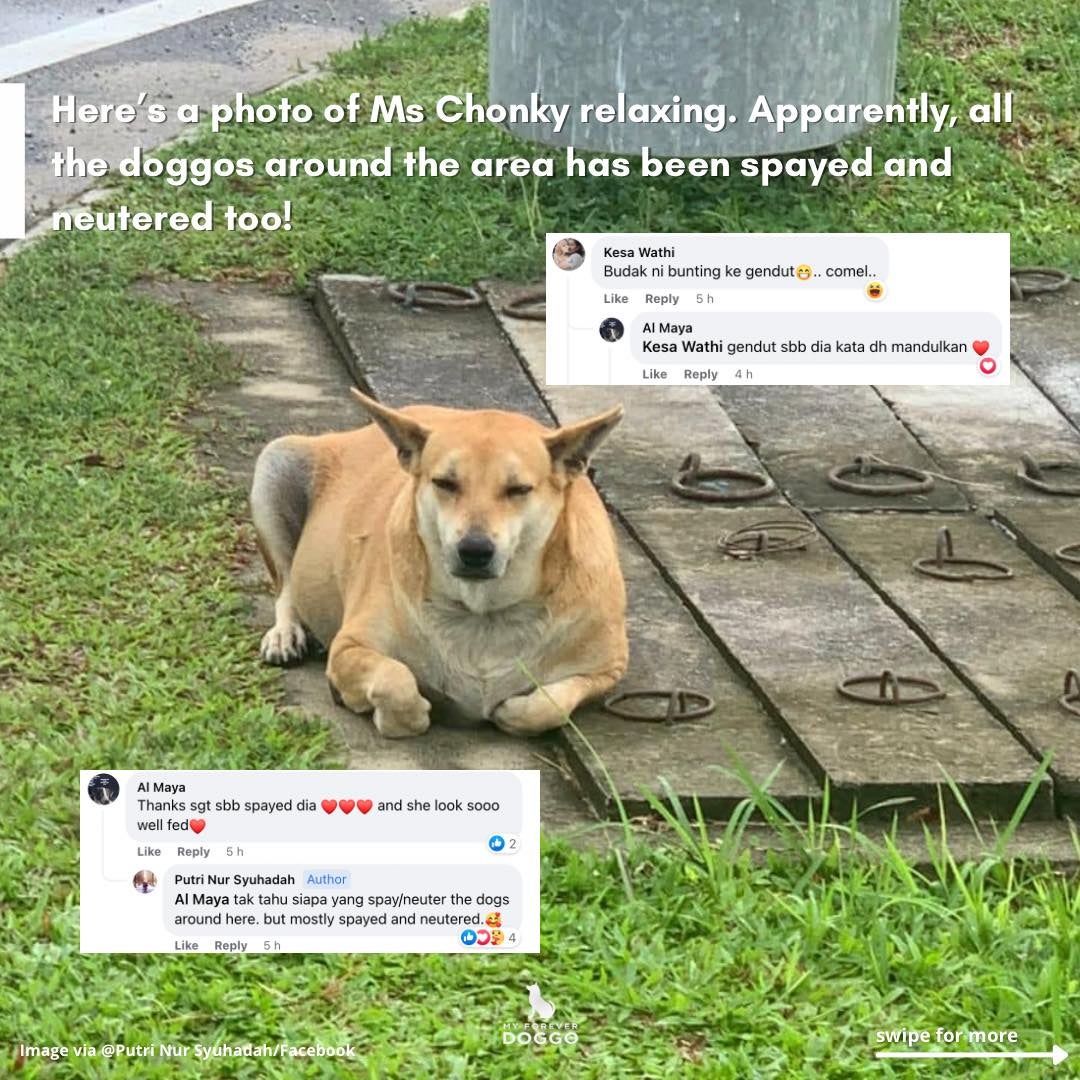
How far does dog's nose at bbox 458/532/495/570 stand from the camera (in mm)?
5832

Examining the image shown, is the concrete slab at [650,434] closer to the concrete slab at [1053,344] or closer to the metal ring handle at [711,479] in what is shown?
the metal ring handle at [711,479]

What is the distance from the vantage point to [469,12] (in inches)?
504

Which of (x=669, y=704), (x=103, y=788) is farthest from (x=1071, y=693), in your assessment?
(x=103, y=788)

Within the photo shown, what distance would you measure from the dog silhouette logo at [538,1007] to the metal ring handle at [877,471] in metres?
3.17

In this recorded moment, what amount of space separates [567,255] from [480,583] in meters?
0.96

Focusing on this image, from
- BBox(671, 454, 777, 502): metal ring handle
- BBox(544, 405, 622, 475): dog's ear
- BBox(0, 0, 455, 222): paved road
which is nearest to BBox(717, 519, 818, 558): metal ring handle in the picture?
BBox(671, 454, 777, 502): metal ring handle

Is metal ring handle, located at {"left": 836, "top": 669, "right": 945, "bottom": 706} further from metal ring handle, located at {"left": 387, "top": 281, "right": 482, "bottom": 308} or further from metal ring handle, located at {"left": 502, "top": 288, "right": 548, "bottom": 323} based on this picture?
metal ring handle, located at {"left": 387, "top": 281, "right": 482, "bottom": 308}

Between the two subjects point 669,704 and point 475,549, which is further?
point 669,704

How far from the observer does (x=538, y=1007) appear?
4.81 meters

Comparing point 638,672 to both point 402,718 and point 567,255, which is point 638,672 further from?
Result: point 567,255

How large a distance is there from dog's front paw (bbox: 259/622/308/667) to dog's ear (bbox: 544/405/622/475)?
0.89 meters

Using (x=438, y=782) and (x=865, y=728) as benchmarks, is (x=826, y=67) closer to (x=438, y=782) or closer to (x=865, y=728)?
(x=865, y=728)

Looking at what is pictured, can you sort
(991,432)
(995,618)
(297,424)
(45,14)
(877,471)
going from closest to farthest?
(995,618)
(877,471)
(297,424)
(991,432)
(45,14)

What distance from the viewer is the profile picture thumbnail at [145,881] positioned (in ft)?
15.1
